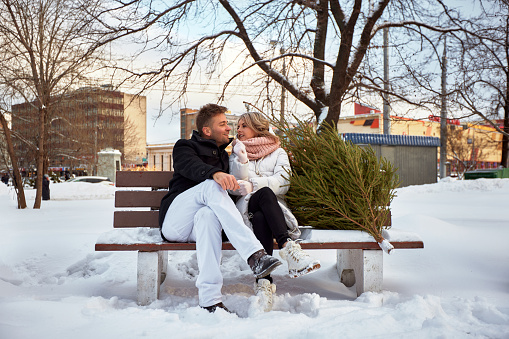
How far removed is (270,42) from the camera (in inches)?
337

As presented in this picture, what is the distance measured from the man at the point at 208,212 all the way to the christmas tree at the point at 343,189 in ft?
2.37

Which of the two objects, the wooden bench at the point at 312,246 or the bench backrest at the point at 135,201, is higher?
the bench backrest at the point at 135,201

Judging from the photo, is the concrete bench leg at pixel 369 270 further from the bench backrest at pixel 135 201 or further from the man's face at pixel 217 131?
the bench backrest at pixel 135 201

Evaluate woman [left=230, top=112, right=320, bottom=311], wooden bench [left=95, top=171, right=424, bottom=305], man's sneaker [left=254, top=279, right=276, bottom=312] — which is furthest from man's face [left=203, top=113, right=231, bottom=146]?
man's sneaker [left=254, top=279, right=276, bottom=312]

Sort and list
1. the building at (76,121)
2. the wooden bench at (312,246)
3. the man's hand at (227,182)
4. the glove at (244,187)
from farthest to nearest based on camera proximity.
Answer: the building at (76,121), the glove at (244,187), the wooden bench at (312,246), the man's hand at (227,182)

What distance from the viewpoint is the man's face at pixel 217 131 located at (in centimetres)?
374

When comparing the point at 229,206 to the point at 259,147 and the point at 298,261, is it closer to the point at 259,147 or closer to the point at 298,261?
the point at 298,261

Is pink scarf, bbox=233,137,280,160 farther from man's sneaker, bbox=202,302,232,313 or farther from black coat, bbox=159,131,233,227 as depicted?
man's sneaker, bbox=202,302,232,313

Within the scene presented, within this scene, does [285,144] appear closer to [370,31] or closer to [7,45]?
[370,31]

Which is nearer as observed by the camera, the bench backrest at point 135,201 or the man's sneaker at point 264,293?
the man's sneaker at point 264,293

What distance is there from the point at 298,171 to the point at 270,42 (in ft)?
16.9

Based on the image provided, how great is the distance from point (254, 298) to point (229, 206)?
671mm

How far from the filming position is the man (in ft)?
9.93

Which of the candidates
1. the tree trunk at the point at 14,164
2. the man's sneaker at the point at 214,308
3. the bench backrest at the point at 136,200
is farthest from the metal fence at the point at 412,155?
the man's sneaker at the point at 214,308
